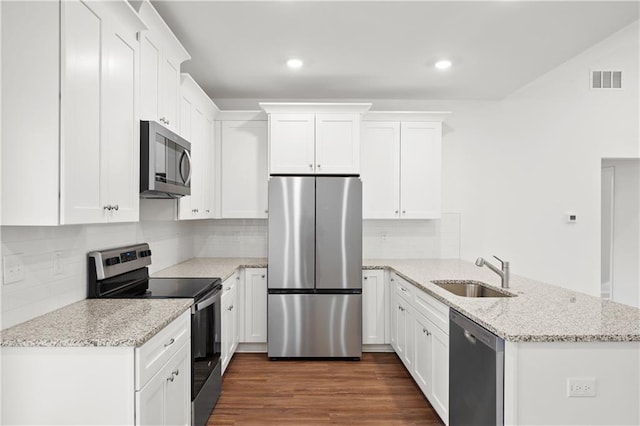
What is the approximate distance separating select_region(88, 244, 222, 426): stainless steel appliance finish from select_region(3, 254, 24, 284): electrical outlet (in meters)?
0.49

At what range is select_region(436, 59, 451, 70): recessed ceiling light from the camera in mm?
3277

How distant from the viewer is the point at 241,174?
160 inches

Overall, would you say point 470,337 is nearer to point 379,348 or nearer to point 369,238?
point 379,348

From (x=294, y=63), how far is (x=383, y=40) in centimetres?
80

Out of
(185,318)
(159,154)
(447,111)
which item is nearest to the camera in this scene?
(185,318)

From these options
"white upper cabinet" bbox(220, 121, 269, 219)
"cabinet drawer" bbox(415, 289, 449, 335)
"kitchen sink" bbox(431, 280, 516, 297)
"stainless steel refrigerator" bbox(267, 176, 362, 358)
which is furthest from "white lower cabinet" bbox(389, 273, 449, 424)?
"white upper cabinet" bbox(220, 121, 269, 219)

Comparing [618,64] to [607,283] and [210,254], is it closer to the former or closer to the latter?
[607,283]

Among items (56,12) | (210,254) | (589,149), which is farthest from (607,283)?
(56,12)

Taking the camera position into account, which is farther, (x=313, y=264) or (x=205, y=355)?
(x=313, y=264)

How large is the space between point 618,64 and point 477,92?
5.83 feet

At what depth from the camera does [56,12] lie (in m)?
1.50

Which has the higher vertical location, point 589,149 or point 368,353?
point 589,149

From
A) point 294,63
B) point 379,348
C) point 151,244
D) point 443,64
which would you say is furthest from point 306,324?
point 443,64

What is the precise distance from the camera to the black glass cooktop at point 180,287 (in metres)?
2.34
